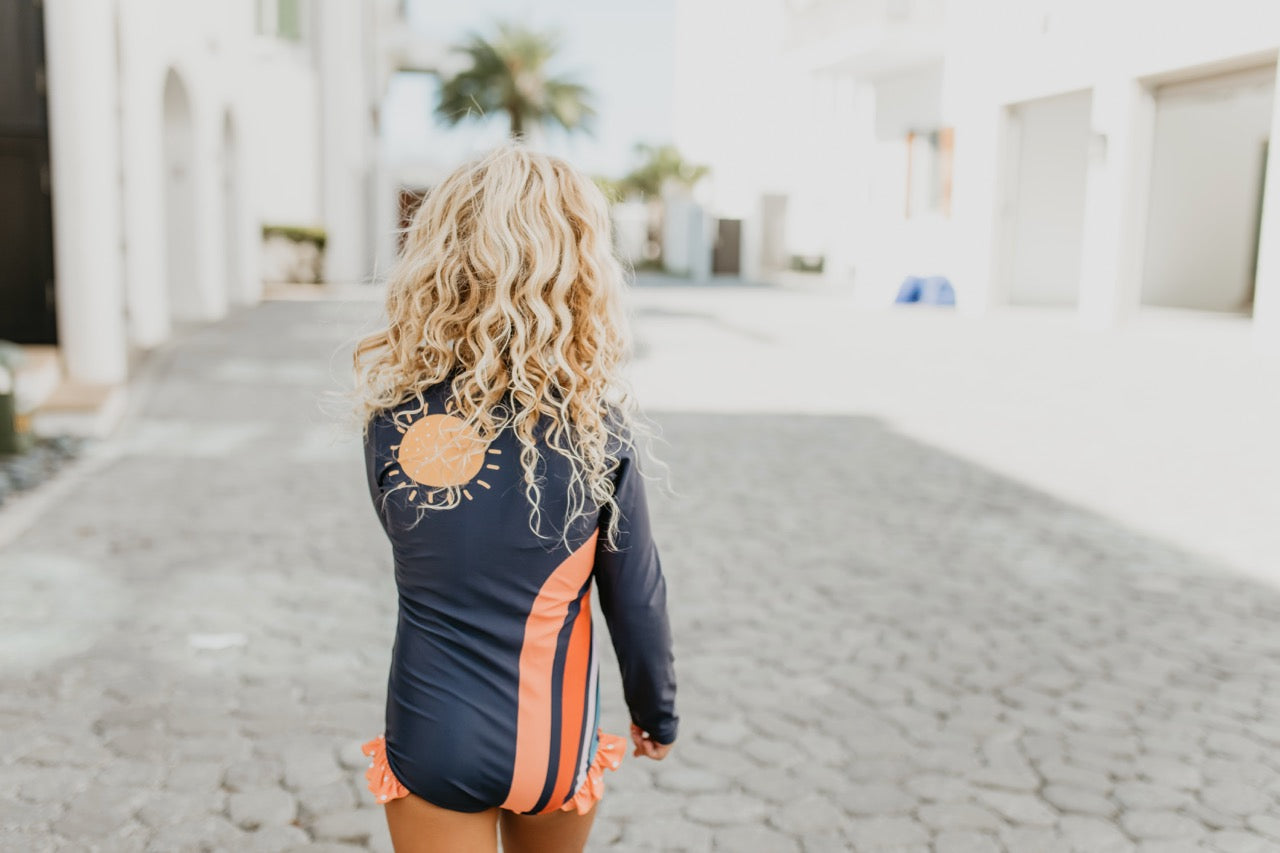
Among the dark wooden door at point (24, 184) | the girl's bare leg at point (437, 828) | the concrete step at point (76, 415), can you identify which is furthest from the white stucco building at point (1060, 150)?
the girl's bare leg at point (437, 828)

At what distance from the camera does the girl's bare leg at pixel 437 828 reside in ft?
5.55

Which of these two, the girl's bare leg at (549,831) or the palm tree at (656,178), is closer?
the girl's bare leg at (549,831)

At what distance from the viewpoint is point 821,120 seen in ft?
102

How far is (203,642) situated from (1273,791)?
11.2ft

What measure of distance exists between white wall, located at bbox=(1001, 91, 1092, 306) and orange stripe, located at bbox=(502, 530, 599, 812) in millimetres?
19203

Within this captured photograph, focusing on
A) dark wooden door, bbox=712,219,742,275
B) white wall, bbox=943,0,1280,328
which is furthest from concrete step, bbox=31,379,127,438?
dark wooden door, bbox=712,219,742,275

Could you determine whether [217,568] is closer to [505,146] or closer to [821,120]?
[505,146]

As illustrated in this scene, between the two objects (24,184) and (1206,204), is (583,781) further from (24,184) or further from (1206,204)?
(1206,204)

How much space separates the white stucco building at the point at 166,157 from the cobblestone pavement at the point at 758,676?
1846mm

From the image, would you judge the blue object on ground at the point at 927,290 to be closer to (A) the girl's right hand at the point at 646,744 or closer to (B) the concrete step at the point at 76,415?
(B) the concrete step at the point at 76,415

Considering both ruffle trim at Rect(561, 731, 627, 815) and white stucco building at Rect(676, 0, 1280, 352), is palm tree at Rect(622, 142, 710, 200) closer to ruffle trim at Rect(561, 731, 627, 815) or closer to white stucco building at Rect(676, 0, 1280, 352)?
white stucco building at Rect(676, 0, 1280, 352)

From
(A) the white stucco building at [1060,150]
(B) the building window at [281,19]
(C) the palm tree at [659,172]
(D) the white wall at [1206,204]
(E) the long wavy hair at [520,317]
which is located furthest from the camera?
(C) the palm tree at [659,172]

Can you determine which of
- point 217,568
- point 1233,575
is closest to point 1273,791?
point 1233,575

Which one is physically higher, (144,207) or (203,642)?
(144,207)
